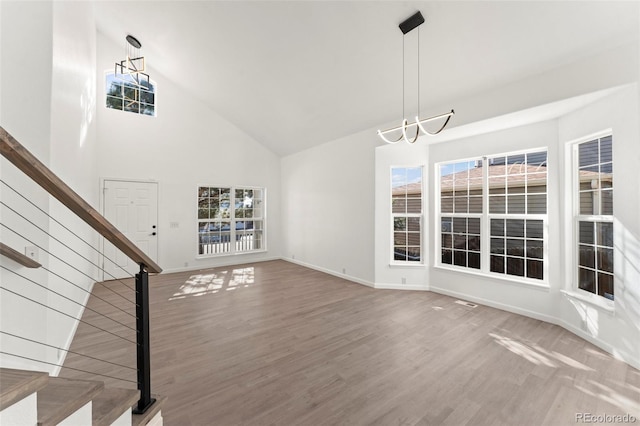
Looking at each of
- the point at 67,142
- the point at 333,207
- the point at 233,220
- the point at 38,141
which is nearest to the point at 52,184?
the point at 38,141

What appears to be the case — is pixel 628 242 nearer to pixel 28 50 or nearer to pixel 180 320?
pixel 180 320

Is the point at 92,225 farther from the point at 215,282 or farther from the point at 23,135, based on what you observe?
the point at 215,282

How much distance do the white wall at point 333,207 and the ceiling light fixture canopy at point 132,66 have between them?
3.66 m

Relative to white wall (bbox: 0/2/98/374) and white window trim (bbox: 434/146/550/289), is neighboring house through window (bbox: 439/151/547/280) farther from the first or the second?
white wall (bbox: 0/2/98/374)

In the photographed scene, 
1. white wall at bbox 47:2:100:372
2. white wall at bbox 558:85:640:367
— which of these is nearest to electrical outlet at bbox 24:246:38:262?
white wall at bbox 47:2:100:372

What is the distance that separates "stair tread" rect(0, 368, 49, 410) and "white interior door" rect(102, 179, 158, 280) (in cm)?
514

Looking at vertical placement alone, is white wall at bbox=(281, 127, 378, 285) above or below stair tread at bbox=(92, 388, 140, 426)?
above

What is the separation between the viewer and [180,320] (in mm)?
3484

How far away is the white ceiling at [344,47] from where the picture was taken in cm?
258

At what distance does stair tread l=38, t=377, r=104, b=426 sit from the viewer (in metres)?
1.05

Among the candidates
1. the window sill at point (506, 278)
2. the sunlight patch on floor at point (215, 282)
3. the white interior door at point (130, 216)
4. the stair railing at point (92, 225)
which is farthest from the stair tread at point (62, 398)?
the white interior door at point (130, 216)

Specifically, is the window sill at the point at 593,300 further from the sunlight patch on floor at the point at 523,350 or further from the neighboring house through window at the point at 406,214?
the neighboring house through window at the point at 406,214

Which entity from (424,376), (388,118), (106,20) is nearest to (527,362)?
(424,376)

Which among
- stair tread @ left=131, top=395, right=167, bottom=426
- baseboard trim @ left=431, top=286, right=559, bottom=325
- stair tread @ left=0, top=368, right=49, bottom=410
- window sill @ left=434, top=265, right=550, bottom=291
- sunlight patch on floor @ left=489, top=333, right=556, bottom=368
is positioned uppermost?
stair tread @ left=0, top=368, right=49, bottom=410
